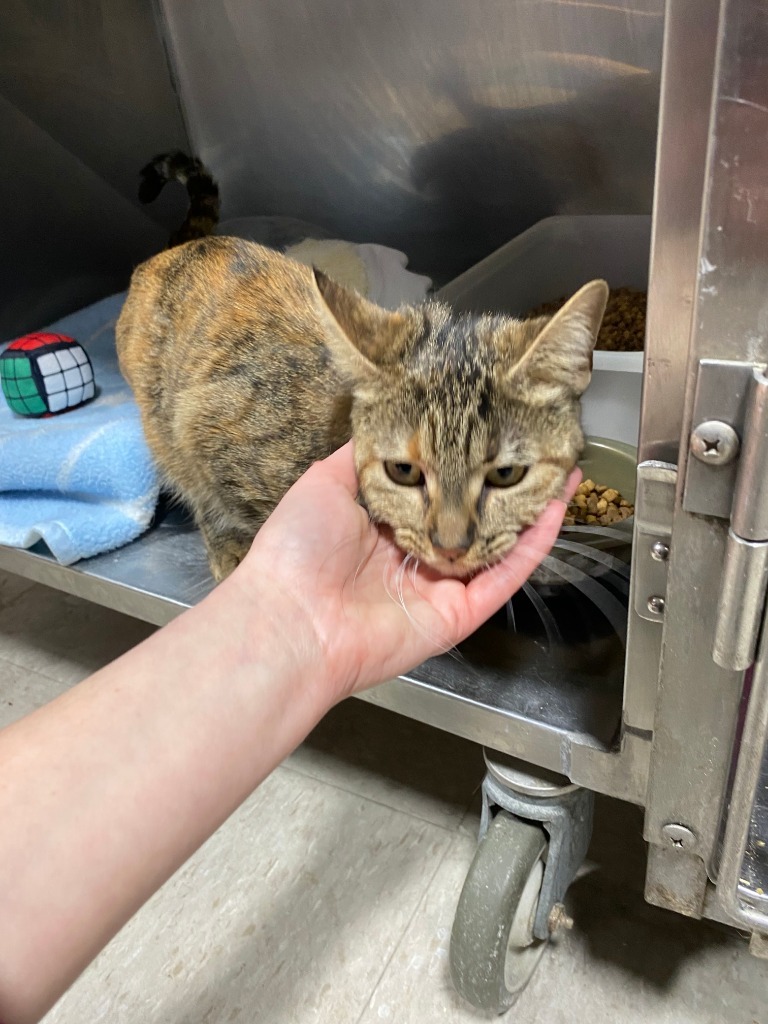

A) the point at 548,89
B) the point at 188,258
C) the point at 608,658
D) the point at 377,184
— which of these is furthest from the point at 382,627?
the point at 377,184

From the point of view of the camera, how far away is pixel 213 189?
143cm

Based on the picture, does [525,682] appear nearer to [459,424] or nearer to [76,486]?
[459,424]

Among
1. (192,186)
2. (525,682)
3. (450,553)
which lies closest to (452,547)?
(450,553)

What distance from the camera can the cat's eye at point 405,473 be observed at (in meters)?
0.71

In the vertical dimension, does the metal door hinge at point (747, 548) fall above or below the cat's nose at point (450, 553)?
above

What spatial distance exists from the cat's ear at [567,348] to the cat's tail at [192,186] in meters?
0.98

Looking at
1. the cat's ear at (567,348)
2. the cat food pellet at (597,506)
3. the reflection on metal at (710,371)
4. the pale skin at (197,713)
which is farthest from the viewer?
the cat food pellet at (597,506)

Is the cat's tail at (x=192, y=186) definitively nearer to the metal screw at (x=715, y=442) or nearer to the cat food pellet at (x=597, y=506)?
the cat food pellet at (x=597, y=506)

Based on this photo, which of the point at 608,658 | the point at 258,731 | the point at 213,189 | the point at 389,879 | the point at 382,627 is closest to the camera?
the point at 258,731

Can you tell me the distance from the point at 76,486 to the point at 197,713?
0.67 metres

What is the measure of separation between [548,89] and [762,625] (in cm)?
101

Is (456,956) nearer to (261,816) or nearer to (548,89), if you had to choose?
(261,816)

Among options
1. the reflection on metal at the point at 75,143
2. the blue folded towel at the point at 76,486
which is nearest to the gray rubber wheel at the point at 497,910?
the blue folded towel at the point at 76,486

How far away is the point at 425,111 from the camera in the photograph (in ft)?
4.16
